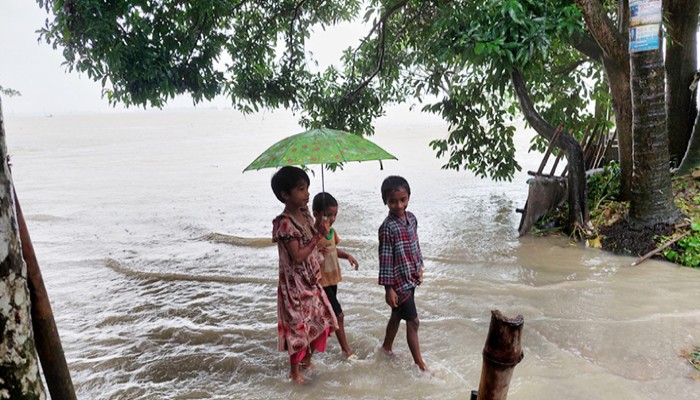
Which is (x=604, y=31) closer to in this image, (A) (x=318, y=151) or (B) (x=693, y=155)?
(B) (x=693, y=155)

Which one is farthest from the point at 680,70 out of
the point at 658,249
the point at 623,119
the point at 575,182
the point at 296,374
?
the point at 296,374

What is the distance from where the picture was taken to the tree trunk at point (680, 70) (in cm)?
727

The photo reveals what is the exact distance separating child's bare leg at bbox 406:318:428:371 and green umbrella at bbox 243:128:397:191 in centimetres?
122

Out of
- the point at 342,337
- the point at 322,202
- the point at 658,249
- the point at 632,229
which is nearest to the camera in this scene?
the point at 322,202

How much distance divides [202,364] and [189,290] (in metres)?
2.11

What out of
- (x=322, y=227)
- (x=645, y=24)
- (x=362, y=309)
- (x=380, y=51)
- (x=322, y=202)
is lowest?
(x=362, y=309)

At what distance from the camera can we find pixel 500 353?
1424mm

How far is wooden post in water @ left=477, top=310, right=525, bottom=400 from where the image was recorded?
1.38 meters

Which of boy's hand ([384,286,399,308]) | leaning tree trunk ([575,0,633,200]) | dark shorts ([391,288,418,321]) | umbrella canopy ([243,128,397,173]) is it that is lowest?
dark shorts ([391,288,418,321])

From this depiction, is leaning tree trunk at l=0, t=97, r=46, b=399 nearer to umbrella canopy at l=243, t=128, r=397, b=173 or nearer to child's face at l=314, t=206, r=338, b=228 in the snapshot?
umbrella canopy at l=243, t=128, r=397, b=173

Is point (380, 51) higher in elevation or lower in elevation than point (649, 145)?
higher

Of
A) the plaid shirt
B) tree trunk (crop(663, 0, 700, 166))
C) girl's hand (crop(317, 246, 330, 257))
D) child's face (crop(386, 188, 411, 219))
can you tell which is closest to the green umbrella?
child's face (crop(386, 188, 411, 219))

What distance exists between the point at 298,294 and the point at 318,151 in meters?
0.98

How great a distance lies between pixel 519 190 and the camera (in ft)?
41.5
